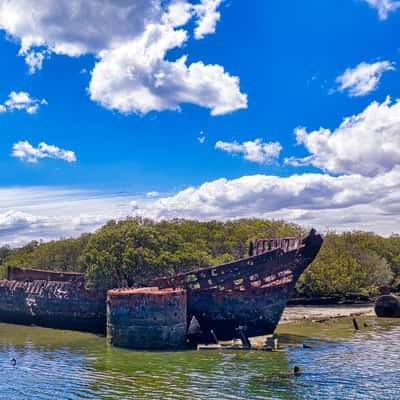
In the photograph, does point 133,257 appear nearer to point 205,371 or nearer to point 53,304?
point 53,304

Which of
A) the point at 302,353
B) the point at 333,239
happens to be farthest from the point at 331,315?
the point at 333,239

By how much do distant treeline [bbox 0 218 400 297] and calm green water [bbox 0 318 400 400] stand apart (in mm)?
9398

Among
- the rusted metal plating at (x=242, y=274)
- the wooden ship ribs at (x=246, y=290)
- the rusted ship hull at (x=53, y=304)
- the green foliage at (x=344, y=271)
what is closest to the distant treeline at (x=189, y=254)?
the green foliage at (x=344, y=271)

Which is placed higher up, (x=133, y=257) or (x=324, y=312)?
(x=133, y=257)

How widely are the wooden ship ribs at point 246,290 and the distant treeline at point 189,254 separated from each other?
9331mm

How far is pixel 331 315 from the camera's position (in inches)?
1906

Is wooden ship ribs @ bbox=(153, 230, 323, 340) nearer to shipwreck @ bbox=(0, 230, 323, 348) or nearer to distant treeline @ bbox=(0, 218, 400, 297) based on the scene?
shipwreck @ bbox=(0, 230, 323, 348)

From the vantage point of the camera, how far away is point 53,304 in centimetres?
4303

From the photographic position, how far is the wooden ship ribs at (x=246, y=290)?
32.5 m

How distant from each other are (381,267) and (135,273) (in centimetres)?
3801

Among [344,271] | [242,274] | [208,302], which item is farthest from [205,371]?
[344,271]

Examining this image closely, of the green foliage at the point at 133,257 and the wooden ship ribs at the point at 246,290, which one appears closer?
the wooden ship ribs at the point at 246,290

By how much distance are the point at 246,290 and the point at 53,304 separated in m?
18.3

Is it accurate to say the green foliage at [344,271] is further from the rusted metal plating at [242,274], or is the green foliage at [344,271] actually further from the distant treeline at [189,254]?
the rusted metal plating at [242,274]
